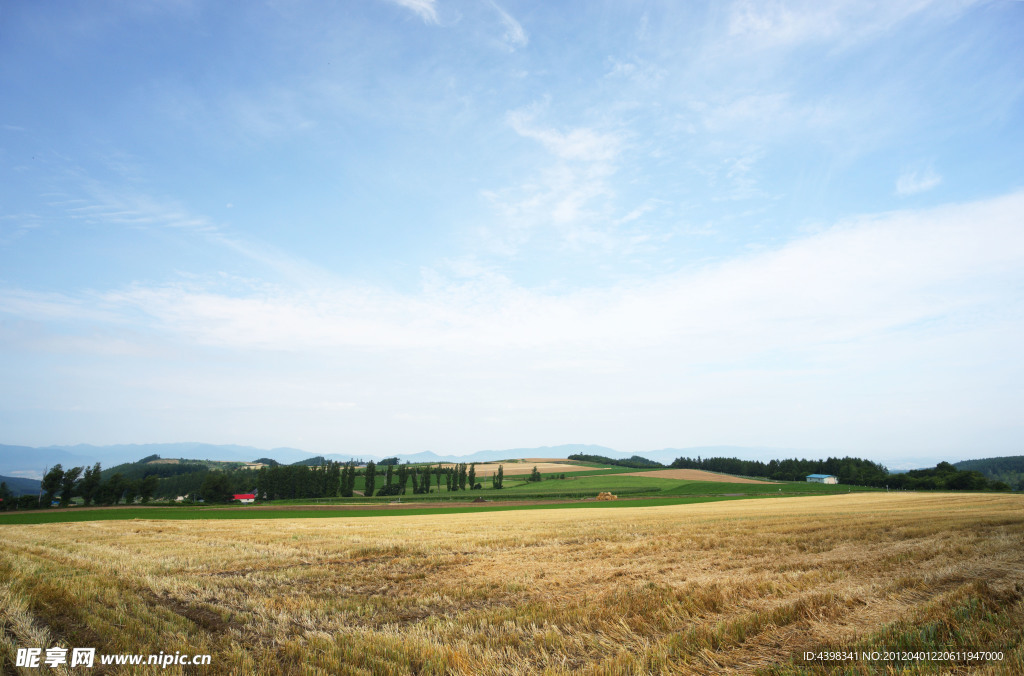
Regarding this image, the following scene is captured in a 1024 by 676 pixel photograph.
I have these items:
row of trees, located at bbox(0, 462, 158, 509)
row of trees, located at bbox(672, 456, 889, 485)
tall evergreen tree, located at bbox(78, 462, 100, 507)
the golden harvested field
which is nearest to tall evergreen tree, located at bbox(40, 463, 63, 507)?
row of trees, located at bbox(0, 462, 158, 509)

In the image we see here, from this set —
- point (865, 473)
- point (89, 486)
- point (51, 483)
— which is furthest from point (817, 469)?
point (51, 483)

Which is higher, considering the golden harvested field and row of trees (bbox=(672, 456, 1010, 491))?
the golden harvested field

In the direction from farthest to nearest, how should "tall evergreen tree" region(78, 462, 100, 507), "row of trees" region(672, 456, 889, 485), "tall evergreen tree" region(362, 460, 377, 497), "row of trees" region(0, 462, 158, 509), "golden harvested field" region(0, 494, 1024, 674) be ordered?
1. "row of trees" region(672, 456, 889, 485)
2. "tall evergreen tree" region(362, 460, 377, 497)
3. "tall evergreen tree" region(78, 462, 100, 507)
4. "row of trees" region(0, 462, 158, 509)
5. "golden harvested field" region(0, 494, 1024, 674)

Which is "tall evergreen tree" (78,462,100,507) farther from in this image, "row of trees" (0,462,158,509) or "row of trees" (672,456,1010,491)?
"row of trees" (672,456,1010,491)

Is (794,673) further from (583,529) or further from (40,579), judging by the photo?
(583,529)

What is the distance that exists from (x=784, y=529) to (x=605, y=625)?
15.0 m

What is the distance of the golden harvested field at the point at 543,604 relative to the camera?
Answer: 5.77 meters

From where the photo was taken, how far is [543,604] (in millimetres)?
8789

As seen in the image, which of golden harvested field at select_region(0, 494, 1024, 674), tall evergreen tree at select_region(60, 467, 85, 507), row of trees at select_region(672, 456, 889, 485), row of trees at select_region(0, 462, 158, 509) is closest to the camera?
golden harvested field at select_region(0, 494, 1024, 674)

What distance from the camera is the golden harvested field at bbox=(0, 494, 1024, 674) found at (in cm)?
577

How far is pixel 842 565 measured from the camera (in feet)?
34.2

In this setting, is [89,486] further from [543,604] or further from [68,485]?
[543,604]

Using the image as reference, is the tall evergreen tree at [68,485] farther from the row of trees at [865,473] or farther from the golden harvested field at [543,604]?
the row of trees at [865,473]

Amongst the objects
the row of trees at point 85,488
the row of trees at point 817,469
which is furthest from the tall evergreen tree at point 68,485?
the row of trees at point 817,469
